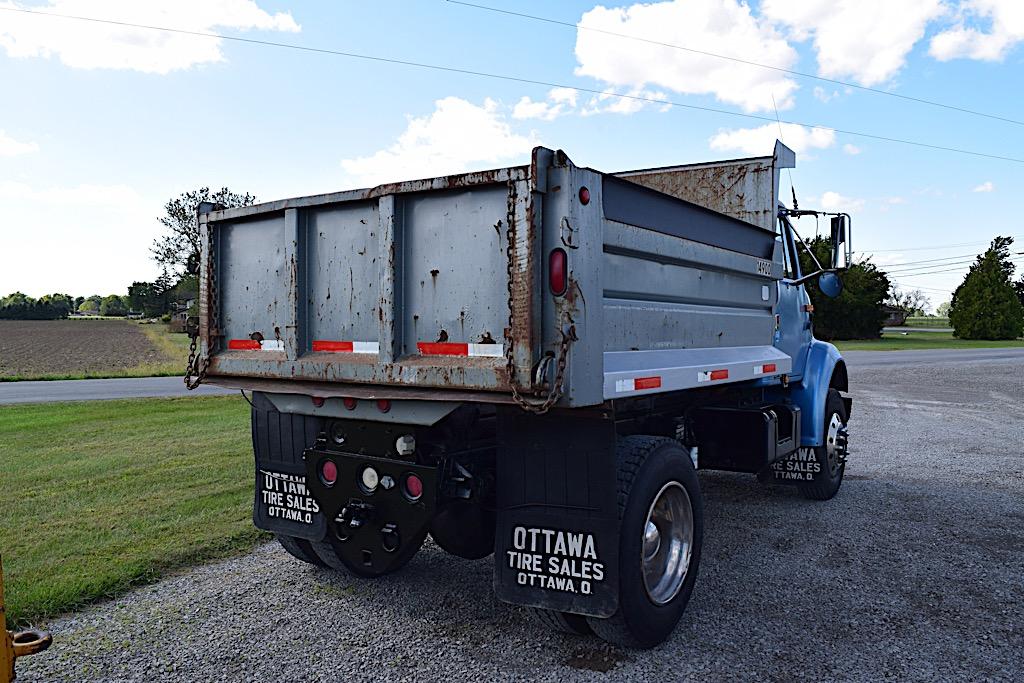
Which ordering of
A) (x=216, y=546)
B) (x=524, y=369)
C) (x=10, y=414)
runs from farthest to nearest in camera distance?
(x=10, y=414) → (x=216, y=546) → (x=524, y=369)

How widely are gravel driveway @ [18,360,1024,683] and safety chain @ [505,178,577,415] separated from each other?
4.26ft

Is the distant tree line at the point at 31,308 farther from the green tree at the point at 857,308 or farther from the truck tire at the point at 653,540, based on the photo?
the truck tire at the point at 653,540

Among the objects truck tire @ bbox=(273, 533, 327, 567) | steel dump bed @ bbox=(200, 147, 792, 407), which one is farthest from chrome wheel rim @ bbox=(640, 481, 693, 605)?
truck tire @ bbox=(273, 533, 327, 567)

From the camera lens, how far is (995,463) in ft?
28.8

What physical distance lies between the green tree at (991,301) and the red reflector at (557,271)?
57.1 metres

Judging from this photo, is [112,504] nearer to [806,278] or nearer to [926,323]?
[806,278]

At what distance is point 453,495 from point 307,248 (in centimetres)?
153

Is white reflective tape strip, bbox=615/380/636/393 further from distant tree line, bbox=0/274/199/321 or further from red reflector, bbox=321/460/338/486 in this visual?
distant tree line, bbox=0/274/199/321

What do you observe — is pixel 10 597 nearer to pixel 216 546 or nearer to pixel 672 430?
pixel 216 546

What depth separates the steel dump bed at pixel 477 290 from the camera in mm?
3191

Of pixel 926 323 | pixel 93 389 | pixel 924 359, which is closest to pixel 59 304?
pixel 93 389

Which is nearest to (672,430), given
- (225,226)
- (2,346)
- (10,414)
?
(225,226)

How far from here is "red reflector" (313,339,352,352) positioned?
3.90m

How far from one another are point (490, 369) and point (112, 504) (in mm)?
4640
